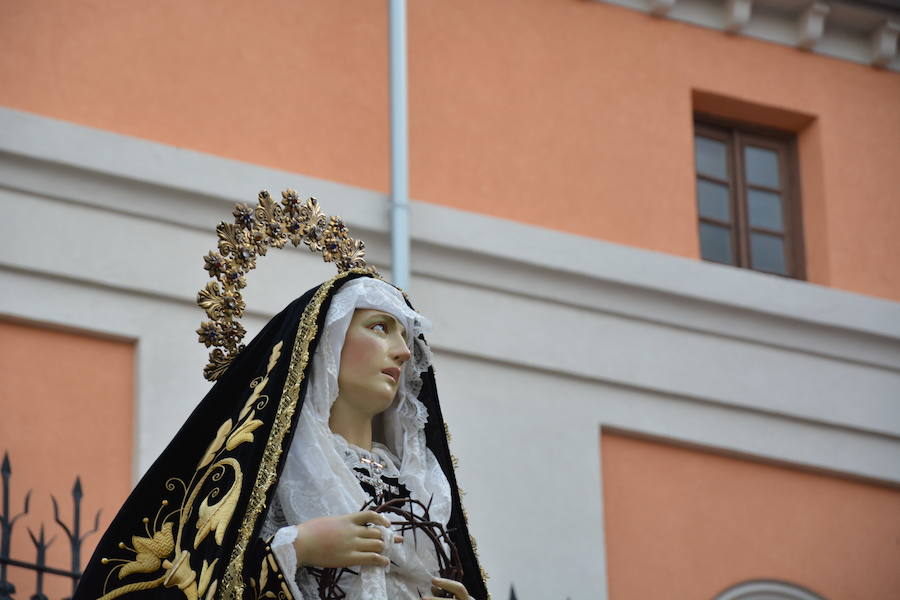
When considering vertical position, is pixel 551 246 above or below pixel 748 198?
below

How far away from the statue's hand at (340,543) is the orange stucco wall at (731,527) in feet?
17.9

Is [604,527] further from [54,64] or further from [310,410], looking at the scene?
[310,410]

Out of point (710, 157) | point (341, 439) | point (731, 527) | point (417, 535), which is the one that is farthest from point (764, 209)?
point (417, 535)

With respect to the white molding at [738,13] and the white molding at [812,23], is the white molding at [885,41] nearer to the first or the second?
the white molding at [812,23]

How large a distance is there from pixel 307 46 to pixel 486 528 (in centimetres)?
285

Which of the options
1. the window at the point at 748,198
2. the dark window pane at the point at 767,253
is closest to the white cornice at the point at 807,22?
the window at the point at 748,198

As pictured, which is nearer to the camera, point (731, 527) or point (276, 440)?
point (276, 440)

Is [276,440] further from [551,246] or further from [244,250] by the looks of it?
[551,246]

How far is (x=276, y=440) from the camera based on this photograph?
23.4ft

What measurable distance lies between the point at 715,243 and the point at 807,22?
1.56m

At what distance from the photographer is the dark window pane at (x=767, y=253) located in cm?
1372

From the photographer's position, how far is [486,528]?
38.8ft

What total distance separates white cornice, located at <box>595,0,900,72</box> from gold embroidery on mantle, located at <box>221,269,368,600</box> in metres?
6.57

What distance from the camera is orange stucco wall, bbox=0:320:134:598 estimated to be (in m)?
10.6
